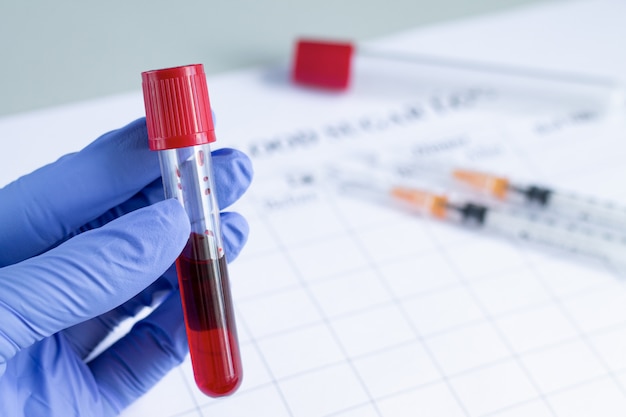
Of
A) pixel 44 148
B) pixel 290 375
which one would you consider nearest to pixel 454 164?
pixel 290 375

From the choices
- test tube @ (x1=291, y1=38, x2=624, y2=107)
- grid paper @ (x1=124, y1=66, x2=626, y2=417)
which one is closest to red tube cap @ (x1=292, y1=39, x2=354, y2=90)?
test tube @ (x1=291, y1=38, x2=624, y2=107)

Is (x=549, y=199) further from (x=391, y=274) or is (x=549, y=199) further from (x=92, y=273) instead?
(x=92, y=273)

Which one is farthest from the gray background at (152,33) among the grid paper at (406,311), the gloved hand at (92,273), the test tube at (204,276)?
the test tube at (204,276)

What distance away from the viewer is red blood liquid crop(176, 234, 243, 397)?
2.69ft

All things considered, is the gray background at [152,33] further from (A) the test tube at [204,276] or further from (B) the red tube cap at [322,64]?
(A) the test tube at [204,276]

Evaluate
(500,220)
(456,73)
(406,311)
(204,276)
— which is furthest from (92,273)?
(456,73)

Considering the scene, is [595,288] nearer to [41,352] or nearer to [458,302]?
[458,302]

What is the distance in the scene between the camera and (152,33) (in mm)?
1325

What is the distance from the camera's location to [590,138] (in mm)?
1268

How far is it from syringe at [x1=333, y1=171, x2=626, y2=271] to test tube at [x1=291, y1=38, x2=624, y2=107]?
22 centimetres

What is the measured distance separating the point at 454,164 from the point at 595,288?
0.97 feet

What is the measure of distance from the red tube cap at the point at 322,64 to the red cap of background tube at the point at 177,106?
0.54m

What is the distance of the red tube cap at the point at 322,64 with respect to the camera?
1.29 m

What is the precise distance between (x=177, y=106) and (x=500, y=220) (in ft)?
1.91
